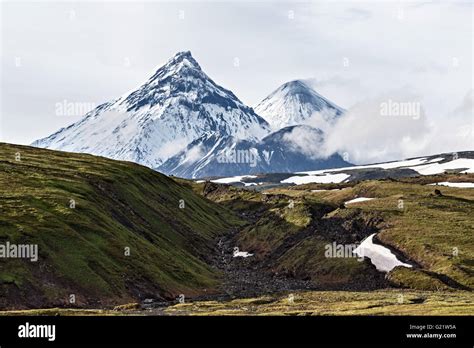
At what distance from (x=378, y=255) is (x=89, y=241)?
67.6 meters

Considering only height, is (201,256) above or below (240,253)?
above

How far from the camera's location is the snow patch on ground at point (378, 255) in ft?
457

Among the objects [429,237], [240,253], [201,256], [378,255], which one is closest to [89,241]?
[201,256]

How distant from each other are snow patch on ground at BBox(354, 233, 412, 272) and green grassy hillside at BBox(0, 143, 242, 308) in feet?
121

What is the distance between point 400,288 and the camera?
127m

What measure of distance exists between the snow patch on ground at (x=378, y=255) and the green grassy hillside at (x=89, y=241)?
36960mm

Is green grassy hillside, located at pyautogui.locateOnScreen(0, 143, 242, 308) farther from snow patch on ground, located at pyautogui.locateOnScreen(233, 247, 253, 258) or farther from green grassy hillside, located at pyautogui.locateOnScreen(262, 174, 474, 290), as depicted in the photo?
green grassy hillside, located at pyautogui.locateOnScreen(262, 174, 474, 290)

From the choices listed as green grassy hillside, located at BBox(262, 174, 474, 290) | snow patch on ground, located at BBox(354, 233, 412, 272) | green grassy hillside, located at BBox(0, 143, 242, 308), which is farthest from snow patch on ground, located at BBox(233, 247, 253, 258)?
snow patch on ground, located at BBox(354, 233, 412, 272)

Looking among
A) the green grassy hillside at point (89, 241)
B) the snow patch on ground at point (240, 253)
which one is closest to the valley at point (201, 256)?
the green grassy hillside at point (89, 241)

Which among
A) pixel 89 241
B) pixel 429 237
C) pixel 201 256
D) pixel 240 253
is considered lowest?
pixel 240 253

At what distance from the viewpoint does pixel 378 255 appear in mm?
145625

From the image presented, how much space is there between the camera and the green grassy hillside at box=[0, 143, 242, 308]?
103875mm

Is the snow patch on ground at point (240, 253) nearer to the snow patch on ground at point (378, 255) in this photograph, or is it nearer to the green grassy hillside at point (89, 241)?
the green grassy hillside at point (89, 241)

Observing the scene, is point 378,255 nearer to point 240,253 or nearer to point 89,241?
point 240,253
